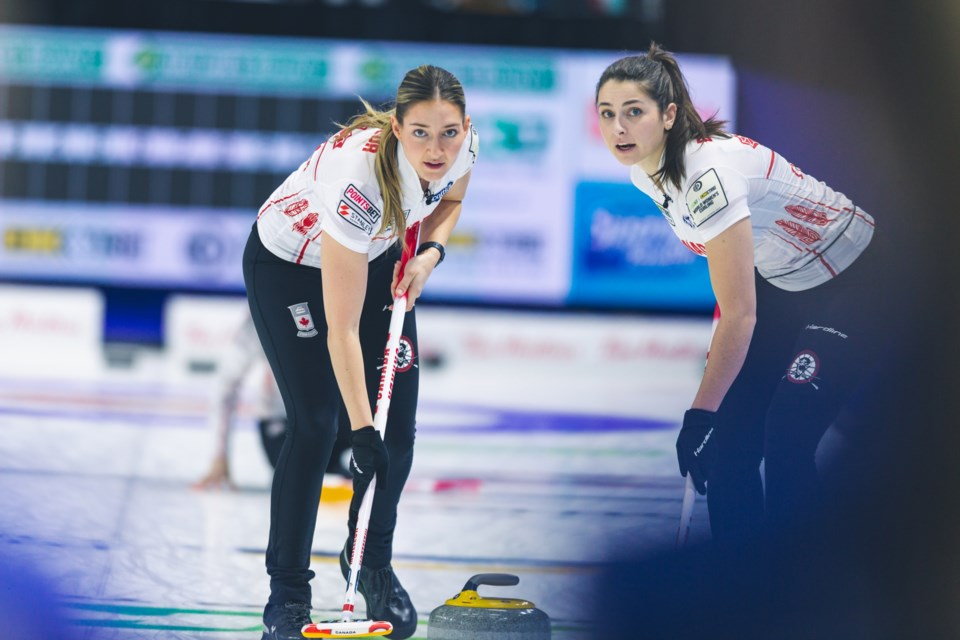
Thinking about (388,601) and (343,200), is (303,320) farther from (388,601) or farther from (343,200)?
(388,601)

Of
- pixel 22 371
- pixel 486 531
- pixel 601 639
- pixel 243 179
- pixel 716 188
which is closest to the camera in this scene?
pixel 716 188

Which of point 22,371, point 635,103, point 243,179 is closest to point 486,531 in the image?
point 635,103

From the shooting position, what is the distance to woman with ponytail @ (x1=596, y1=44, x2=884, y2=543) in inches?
124

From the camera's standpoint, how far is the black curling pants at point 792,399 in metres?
3.44

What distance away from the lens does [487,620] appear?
10.1 ft

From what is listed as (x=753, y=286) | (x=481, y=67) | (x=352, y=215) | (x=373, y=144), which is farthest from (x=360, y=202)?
(x=481, y=67)

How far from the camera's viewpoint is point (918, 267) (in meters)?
3.47

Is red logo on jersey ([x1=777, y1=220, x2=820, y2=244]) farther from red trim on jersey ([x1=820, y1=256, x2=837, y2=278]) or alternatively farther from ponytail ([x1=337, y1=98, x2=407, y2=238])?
ponytail ([x1=337, y1=98, x2=407, y2=238])

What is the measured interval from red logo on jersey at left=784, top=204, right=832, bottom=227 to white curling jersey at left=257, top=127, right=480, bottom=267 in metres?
0.87

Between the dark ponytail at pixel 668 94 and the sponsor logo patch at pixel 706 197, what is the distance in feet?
0.19

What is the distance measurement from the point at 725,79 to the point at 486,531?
22.6 ft

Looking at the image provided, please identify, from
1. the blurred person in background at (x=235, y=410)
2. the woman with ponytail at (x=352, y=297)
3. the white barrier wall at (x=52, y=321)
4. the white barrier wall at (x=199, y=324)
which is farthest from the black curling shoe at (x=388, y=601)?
the white barrier wall at (x=52, y=321)

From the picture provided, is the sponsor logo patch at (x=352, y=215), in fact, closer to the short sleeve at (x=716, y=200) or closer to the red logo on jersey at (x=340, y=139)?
the red logo on jersey at (x=340, y=139)

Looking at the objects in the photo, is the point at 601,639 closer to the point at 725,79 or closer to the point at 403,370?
the point at 403,370
